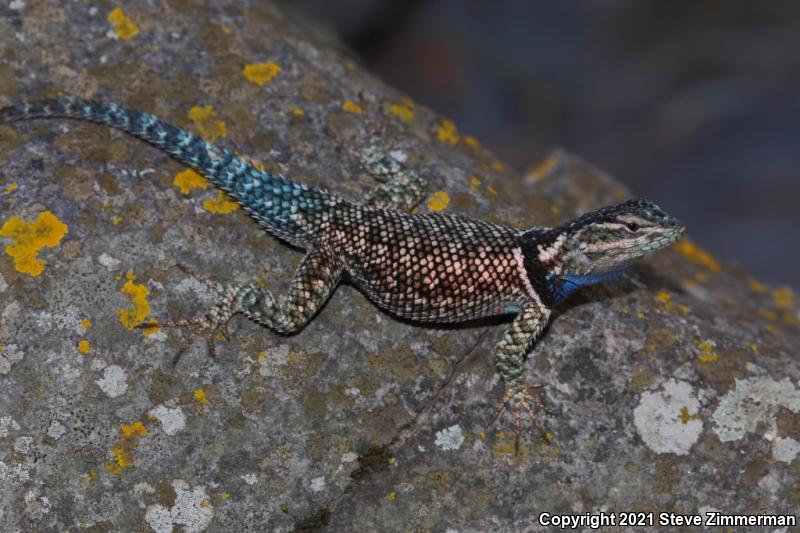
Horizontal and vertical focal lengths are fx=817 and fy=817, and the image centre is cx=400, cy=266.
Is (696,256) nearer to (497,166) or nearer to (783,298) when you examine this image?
(783,298)

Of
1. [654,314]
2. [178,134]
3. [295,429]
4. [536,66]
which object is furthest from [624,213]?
[536,66]

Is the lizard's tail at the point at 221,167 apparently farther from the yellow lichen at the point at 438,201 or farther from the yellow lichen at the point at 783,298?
the yellow lichen at the point at 783,298

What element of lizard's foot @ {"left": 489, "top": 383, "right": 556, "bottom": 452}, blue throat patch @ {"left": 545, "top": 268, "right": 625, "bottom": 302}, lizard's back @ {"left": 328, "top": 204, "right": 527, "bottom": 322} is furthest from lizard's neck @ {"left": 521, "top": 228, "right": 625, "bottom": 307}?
lizard's foot @ {"left": 489, "top": 383, "right": 556, "bottom": 452}

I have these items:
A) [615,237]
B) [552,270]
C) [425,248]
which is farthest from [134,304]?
[615,237]

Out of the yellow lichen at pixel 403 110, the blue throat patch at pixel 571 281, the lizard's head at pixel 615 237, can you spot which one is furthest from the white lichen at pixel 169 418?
the yellow lichen at pixel 403 110

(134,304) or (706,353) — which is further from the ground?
(706,353)

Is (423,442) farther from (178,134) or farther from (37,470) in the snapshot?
(178,134)

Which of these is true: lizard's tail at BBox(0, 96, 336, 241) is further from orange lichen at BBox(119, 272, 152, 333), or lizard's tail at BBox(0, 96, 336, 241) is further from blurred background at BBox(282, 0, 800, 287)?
blurred background at BBox(282, 0, 800, 287)
